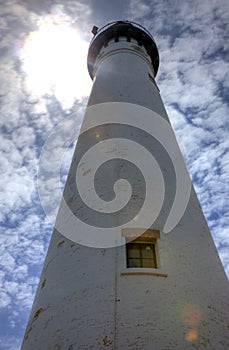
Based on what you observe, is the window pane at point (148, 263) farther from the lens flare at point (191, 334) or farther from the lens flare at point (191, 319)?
the lens flare at point (191, 334)

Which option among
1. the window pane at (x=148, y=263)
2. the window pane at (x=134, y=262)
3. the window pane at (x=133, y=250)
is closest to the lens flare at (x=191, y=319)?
the window pane at (x=148, y=263)

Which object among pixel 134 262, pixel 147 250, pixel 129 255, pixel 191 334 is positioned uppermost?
pixel 147 250

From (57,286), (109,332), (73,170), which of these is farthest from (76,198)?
(109,332)

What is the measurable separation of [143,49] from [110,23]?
2049 millimetres

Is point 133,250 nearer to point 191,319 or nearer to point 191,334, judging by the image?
point 191,319

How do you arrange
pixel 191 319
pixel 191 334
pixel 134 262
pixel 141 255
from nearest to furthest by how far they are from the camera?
pixel 191 334, pixel 191 319, pixel 134 262, pixel 141 255

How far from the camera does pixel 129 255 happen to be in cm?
552

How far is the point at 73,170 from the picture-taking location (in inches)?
313

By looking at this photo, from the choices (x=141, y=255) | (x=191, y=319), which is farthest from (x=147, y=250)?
(x=191, y=319)

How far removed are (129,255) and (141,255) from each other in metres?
0.21

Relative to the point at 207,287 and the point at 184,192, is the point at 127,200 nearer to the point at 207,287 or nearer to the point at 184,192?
the point at 184,192

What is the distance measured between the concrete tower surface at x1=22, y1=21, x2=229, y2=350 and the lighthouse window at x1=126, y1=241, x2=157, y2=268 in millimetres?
17

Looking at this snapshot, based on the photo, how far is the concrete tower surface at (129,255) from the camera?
14.8ft

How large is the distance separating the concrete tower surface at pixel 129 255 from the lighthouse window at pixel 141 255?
0.02 metres
